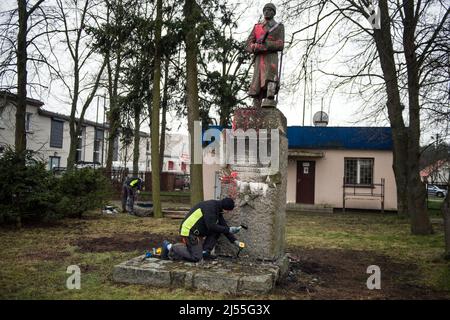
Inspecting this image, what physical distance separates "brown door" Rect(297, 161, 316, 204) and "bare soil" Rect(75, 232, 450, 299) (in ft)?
36.8

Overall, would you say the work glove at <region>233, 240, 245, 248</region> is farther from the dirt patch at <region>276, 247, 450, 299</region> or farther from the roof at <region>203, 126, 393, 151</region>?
the roof at <region>203, 126, 393, 151</region>

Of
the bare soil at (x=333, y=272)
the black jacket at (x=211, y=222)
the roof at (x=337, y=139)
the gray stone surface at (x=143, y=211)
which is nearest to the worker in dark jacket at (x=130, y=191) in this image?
the gray stone surface at (x=143, y=211)

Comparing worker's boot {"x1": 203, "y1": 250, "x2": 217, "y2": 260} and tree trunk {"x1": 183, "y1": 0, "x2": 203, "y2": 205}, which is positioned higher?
tree trunk {"x1": 183, "y1": 0, "x2": 203, "y2": 205}

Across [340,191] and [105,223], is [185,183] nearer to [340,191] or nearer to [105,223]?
[340,191]

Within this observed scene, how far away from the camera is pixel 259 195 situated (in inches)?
263

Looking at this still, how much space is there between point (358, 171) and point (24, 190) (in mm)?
15093

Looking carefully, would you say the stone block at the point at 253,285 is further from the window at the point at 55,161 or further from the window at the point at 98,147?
the window at the point at 98,147

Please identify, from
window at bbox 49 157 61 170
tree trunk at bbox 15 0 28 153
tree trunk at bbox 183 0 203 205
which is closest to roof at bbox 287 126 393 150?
tree trunk at bbox 183 0 203 205

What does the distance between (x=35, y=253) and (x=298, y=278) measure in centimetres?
513

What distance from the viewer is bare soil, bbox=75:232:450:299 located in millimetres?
5895

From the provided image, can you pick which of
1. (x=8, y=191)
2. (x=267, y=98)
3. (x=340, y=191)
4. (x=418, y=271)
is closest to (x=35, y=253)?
(x=8, y=191)

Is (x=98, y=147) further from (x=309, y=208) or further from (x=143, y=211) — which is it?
(x=143, y=211)

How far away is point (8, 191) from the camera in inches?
433

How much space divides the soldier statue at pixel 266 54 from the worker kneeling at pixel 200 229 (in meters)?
1.96
